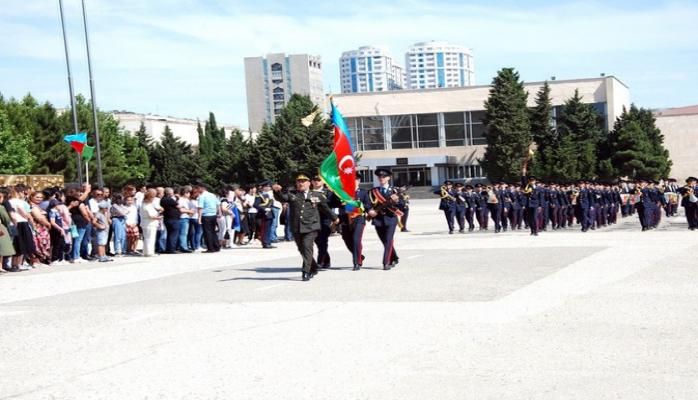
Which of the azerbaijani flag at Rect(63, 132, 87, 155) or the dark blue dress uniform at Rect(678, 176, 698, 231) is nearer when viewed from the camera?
the dark blue dress uniform at Rect(678, 176, 698, 231)

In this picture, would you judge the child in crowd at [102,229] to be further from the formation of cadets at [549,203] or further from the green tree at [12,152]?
the green tree at [12,152]

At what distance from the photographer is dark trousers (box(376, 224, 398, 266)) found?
15203 mm

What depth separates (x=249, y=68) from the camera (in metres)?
187

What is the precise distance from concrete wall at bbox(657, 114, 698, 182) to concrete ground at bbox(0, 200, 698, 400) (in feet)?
258

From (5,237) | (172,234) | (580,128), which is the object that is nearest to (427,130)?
(580,128)

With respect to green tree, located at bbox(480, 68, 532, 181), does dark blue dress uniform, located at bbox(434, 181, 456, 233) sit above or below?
below

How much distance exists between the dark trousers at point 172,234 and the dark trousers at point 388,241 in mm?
7961

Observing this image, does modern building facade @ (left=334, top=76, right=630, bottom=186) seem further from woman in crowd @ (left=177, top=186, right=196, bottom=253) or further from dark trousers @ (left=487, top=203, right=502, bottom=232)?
woman in crowd @ (left=177, top=186, right=196, bottom=253)

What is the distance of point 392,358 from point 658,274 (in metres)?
7.17

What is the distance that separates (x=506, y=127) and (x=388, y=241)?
62.9 metres

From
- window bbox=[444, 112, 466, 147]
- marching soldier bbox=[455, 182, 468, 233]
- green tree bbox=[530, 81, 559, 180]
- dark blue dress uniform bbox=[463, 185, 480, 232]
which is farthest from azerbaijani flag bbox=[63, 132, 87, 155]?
window bbox=[444, 112, 466, 147]

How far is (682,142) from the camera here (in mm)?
90062

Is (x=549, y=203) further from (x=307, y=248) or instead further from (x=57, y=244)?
(x=307, y=248)

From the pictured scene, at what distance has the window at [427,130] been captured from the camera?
3617 inches
